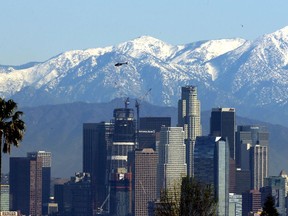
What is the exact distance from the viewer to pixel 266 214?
352 ft

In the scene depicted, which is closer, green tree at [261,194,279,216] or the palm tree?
the palm tree

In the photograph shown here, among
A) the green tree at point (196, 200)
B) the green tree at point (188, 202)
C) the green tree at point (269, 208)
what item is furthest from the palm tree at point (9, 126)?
the green tree at point (269, 208)

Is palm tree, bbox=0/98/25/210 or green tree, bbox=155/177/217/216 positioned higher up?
palm tree, bbox=0/98/25/210

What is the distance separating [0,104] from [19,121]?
6.97ft

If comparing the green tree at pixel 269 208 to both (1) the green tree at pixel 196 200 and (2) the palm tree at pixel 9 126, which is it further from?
(2) the palm tree at pixel 9 126

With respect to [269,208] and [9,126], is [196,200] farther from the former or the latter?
[9,126]

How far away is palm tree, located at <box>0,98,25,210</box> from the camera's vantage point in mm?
92812

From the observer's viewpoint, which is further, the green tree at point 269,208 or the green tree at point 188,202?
the green tree at point 188,202

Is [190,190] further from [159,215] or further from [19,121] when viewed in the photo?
[19,121]

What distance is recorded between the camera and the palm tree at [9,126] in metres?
92.8

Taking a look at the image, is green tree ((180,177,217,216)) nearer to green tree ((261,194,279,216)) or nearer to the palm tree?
green tree ((261,194,279,216))

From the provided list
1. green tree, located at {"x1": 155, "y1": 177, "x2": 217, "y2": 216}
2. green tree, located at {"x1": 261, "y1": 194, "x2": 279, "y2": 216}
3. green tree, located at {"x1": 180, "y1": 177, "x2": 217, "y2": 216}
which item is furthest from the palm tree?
green tree, located at {"x1": 261, "y1": 194, "x2": 279, "y2": 216}

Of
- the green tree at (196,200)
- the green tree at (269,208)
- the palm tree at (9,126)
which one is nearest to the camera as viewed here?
the palm tree at (9,126)

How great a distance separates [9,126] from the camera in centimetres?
9406
